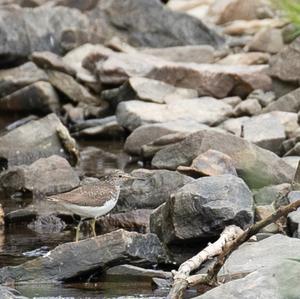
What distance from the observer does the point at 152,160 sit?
39.5ft

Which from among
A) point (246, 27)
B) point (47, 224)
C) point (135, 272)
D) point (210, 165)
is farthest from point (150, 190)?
point (246, 27)

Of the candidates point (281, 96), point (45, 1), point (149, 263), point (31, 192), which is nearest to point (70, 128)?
point (281, 96)

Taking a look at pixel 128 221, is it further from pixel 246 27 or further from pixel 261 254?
pixel 246 27

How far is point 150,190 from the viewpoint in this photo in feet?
33.0

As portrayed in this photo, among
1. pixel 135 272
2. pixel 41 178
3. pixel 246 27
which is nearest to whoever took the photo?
pixel 135 272

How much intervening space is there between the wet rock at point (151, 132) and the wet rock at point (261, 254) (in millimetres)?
5399

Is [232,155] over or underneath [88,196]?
underneath

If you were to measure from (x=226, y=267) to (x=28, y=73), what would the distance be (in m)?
10.1

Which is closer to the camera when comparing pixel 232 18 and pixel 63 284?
pixel 63 284

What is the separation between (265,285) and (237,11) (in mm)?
16004

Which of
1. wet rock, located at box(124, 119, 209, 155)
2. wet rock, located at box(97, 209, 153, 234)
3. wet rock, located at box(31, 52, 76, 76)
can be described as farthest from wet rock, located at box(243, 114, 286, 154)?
wet rock, located at box(31, 52, 76, 76)

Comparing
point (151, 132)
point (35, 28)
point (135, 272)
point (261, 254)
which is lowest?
point (35, 28)

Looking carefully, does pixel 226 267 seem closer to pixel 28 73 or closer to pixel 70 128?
pixel 70 128

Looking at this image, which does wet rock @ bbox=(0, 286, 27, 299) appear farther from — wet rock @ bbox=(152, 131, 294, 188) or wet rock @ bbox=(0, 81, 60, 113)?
wet rock @ bbox=(0, 81, 60, 113)
